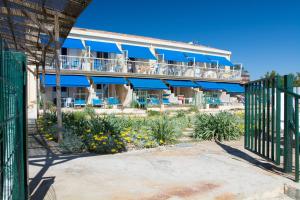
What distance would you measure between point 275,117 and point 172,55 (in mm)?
27165

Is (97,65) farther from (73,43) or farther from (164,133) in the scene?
(164,133)

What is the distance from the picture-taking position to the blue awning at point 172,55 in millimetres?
32188

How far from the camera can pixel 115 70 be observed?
93.6 feet

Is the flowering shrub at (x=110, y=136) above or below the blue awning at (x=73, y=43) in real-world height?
below

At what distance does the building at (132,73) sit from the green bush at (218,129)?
1362cm

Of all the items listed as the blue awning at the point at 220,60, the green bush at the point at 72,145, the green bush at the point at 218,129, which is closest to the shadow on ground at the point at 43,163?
the green bush at the point at 72,145

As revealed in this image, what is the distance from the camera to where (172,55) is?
32.8 m

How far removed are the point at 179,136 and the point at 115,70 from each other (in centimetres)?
1870

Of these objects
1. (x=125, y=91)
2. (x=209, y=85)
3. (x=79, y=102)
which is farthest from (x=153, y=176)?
(x=209, y=85)

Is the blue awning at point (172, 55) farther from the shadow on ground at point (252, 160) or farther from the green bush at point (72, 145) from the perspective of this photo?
the green bush at point (72, 145)

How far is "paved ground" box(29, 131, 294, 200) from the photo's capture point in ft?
15.3

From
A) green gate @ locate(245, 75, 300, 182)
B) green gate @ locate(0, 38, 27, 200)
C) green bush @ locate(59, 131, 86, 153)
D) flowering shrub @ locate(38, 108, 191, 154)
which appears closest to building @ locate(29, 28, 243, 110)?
flowering shrub @ locate(38, 108, 191, 154)

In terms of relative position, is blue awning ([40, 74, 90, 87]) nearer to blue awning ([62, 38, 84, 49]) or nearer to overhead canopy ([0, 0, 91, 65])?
blue awning ([62, 38, 84, 49])

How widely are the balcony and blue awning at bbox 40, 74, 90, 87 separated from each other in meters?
0.77
